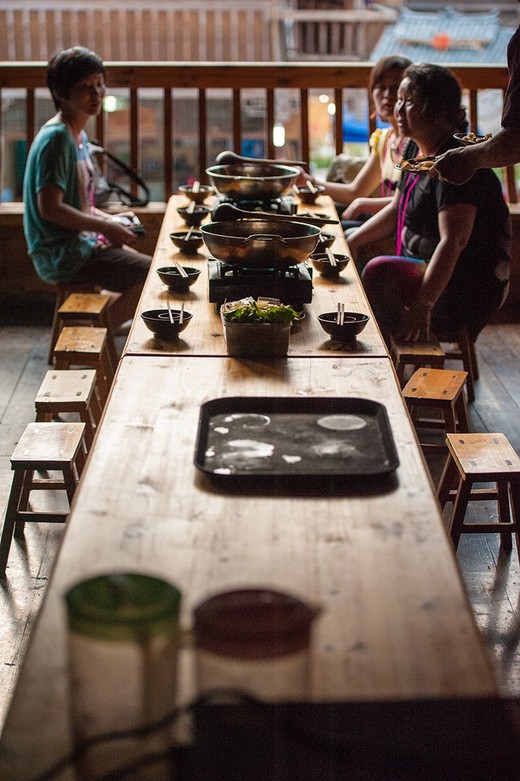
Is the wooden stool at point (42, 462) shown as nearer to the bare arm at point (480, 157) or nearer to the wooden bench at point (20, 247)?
the bare arm at point (480, 157)

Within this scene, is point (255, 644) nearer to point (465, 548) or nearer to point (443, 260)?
point (465, 548)

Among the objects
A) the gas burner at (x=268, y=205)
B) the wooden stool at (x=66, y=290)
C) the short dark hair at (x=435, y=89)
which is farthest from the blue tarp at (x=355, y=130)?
the short dark hair at (x=435, y=89)

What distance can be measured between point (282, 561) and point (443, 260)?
221cm

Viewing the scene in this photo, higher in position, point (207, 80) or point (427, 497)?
point (207, 80)

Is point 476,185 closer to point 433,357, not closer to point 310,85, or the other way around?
point 433,357

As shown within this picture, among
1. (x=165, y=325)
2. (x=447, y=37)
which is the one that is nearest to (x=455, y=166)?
(x=165, y=325)

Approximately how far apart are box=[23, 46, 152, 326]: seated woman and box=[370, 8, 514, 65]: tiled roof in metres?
16.7

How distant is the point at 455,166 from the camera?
9.39 feet

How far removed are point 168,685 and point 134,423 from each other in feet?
2.87

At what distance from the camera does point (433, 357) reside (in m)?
3.42

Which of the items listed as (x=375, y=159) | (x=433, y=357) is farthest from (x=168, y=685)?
(x=375, y=159)

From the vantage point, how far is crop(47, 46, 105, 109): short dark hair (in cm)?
412

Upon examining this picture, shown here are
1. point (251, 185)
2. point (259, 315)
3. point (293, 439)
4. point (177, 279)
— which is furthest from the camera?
point (251, 185)

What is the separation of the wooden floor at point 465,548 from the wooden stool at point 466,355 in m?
0.06
